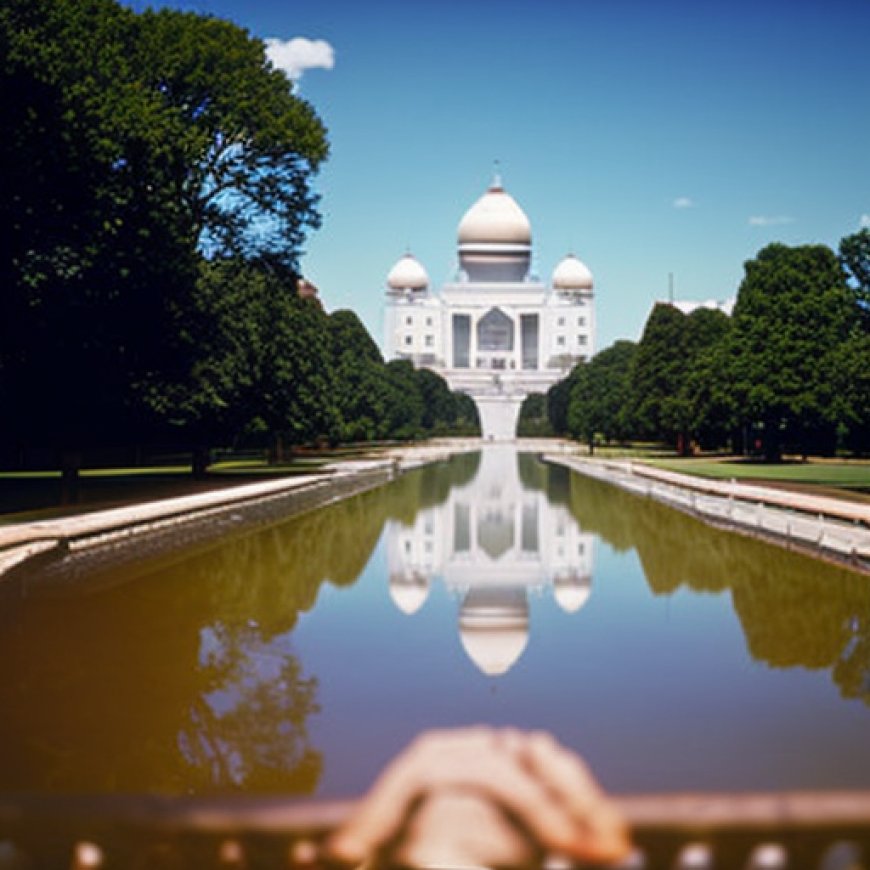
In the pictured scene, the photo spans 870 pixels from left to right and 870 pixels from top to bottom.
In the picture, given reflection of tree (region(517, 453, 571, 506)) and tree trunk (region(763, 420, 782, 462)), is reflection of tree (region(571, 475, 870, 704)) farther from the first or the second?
tree trunk (region(763, 420, 782, 462))

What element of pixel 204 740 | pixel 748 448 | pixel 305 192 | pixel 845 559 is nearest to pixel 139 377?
pixel 305 192

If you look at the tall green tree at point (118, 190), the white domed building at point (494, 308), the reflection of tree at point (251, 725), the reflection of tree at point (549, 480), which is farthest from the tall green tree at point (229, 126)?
the white domed building at point (494, 308)

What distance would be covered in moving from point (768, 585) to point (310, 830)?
11.6m

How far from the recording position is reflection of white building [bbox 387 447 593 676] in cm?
1098

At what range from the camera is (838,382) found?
31016mm

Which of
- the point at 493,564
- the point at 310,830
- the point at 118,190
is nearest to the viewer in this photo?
the point at 310,830

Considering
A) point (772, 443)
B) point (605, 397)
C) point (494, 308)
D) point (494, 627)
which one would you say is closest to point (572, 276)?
point (494, 308)

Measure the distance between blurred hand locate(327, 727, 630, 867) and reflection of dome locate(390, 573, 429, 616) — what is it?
28.6 feet

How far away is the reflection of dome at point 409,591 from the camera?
1260 cm

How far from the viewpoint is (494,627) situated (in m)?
11.2

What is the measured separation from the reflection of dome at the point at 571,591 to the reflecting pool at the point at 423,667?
0.23 feet

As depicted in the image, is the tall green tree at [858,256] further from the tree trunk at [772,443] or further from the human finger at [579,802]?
the human finger at [579,802]

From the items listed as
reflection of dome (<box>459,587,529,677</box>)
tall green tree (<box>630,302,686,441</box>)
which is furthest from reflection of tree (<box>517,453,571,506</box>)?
reflection of dome (<box>459,587,529,677</box>)

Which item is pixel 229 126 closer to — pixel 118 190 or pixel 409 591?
pixel 118 190
